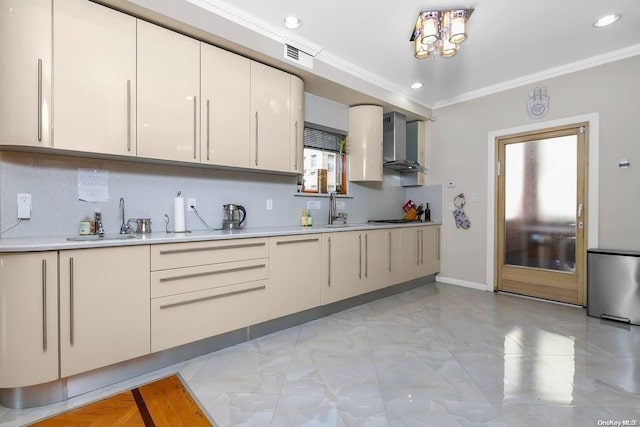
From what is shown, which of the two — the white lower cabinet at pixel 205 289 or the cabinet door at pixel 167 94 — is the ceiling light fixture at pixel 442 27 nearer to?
the cabinet door at pixel 167 94

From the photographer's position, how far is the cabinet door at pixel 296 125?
2.96m

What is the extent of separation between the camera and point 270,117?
2795 mm

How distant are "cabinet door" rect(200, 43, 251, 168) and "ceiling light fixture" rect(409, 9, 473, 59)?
4.85ft

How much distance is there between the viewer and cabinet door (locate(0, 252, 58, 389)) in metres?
1.50

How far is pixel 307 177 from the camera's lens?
3.66m

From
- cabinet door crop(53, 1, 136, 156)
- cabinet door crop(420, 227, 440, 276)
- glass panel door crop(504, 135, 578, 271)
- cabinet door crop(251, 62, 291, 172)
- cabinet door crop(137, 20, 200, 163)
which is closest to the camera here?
cabinet door crop(53, 1, 136, 156)

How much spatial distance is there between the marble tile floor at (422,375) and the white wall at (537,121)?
1157 millimetres

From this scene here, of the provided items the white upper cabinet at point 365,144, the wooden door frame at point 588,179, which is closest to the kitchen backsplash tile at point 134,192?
the white upper cabinet at point 365,144

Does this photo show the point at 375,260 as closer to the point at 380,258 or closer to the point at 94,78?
the point at 380,258

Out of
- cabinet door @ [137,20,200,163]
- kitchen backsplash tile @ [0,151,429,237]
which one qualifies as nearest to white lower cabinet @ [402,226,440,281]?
kitchen backsplash tile @ [0,151,429,237]

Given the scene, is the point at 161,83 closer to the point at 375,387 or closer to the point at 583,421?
the point at 375,387

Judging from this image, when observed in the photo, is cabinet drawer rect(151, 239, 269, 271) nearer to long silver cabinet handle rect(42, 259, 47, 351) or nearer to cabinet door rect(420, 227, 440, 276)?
long silver cabinet handle rect(42, 259, 47, 351)

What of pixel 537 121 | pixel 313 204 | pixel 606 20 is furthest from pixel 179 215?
pixel 537 121

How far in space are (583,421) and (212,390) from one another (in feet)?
6.47
